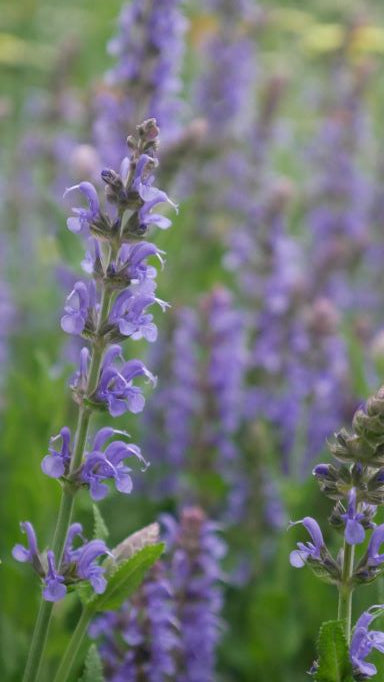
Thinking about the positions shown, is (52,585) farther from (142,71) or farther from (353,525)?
(142,71)

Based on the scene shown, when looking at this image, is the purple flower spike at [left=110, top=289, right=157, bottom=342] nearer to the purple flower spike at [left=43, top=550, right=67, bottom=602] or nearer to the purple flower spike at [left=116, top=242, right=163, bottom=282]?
the purple flower spike at [left=116, top=242, right=163, bottom=282]

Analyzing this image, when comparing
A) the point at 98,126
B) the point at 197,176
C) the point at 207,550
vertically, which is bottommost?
the point at 207,550

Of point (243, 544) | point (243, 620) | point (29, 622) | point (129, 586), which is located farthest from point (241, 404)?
point (129, 586)

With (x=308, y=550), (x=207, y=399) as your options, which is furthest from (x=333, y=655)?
(x=207, y=399)

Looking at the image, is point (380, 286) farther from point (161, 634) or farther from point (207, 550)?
point (161, 634)

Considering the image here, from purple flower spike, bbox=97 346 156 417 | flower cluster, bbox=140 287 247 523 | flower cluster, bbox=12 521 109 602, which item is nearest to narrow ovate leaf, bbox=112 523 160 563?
flower cluster, bbox=12 521 109 602

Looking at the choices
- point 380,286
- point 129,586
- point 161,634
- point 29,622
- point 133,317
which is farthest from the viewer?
point 380,286
